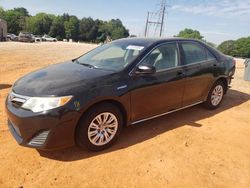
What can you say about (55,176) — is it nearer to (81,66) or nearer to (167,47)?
(81,66)

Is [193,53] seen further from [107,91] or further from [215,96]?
[107,91]

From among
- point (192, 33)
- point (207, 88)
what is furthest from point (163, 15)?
point (192, 33)

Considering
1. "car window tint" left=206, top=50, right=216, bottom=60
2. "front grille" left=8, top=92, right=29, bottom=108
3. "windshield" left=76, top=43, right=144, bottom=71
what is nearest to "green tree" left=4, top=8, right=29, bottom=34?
"windshield" left=76, top=43, right=144, bottom=71

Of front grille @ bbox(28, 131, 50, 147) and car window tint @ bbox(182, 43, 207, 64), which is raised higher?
car window tint @ bbox(182, 43, 207, 64)

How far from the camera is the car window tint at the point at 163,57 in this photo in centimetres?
433

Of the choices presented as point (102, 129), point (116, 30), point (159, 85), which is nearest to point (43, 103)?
point (102, 129)

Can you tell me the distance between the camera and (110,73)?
3850mm

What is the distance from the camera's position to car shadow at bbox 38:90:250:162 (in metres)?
3.66

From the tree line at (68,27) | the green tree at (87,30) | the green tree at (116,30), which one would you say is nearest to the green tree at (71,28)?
the tree line at (68,27)

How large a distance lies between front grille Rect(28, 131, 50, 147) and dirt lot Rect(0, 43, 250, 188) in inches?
12.0

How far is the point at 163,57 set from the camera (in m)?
4.52

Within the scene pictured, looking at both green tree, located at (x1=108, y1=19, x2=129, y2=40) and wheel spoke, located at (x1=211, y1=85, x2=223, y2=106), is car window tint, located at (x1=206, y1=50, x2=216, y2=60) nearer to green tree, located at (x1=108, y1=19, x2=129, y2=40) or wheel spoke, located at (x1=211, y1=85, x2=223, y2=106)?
wheel spoke, located at (x1=211, y1=85, x2=223, y2=106)

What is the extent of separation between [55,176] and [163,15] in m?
31.7

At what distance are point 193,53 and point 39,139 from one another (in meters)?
3.36
